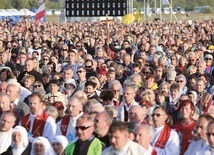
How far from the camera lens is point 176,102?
541 inches

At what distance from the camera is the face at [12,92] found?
1367 centimetres

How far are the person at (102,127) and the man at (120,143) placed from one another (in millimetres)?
993

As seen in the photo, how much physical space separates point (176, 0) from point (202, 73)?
111322 mm

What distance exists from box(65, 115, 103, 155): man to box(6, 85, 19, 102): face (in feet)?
12.9

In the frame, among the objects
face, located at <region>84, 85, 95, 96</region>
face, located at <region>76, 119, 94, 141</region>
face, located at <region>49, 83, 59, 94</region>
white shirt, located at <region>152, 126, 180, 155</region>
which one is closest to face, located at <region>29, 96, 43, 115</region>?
white shirt, located at <region>152, 126, 180, 155</region>

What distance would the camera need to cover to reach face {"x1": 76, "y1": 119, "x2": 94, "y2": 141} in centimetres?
981

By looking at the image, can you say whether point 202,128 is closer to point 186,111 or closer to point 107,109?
point 186,111

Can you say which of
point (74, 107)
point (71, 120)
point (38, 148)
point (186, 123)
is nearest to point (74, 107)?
point (74, 107)

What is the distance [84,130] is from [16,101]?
4093mm

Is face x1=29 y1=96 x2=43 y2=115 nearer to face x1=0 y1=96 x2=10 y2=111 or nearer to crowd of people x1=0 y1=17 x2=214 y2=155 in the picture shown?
crowd of people x1=0 y1=17 x2=214 y2=155

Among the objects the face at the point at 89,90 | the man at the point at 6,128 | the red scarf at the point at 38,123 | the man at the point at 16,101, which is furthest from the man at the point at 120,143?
the face at the point at 89,90

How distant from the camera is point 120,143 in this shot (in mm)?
9109

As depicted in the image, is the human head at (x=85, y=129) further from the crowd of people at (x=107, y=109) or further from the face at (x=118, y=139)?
the face at (x=118, y=139)

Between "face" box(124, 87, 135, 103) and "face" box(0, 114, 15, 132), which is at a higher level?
"face" box(124, 87, 135, 103)
